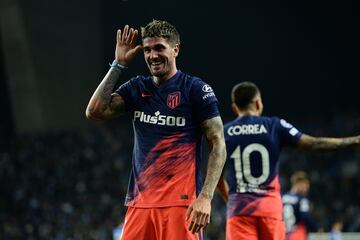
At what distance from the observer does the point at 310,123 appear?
25969mm

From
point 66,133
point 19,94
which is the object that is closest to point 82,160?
point 66,133

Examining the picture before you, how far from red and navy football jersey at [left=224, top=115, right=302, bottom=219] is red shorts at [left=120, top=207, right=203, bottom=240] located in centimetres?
153

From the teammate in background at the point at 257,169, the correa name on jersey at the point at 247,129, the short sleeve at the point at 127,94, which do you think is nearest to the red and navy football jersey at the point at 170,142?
the short sleeve at the point at 127,94

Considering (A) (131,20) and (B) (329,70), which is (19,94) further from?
(B) (329,70)

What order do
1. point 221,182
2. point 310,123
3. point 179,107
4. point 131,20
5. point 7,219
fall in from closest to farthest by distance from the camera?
1. point 179,107
2. point 221,182
3. point 7,219
4. point 131,20
5. point 310,123

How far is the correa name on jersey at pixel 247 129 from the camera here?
5.60m

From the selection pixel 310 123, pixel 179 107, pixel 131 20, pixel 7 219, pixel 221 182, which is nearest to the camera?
pixel 179 107

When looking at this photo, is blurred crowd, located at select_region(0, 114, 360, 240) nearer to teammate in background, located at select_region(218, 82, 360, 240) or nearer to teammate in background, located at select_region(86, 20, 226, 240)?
teammate in background, located at select_region(218, 82, 360, 240)

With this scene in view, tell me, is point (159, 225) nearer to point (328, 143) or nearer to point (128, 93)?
point (128, 93)

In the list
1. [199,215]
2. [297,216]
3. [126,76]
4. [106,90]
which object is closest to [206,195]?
[199,215]

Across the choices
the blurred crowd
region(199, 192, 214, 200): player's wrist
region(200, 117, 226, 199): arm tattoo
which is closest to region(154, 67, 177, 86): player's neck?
region(200, 117, 226, 199): arm tattoo

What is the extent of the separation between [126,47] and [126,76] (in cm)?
2141

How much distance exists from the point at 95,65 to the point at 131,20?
3.26 meters

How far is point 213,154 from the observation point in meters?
3.97
